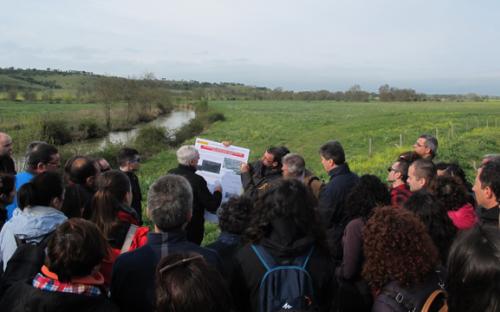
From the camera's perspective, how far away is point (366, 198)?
3945mm

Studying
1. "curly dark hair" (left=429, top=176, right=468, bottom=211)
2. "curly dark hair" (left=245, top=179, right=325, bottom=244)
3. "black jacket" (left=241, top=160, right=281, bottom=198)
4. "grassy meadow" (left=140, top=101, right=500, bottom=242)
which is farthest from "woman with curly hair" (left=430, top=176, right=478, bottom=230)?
"grassy meadow" (left=140, top=101, right=500, bottom=242)

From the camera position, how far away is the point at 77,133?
3384cm

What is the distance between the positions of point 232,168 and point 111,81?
135 feet

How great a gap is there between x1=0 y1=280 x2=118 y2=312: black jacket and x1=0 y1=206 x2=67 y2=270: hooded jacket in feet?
2.94

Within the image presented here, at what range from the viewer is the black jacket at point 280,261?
2781 millimetres

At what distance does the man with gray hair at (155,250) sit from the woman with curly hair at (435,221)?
6.12 feet

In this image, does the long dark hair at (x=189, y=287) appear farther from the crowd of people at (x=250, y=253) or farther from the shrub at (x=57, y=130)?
the shrub at (x=57, y=130)

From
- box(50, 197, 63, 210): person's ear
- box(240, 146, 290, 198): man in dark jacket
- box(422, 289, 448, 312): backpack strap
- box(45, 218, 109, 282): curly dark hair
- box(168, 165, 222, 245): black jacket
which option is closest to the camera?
box(45, 218, 109, 282): curly dark hair

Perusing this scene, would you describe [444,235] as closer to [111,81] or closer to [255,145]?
[255,145]

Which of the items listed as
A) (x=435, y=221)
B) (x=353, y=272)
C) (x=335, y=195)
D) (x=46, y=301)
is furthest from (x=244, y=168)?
(x=46, y=301)

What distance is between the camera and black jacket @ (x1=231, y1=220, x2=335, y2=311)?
2781mm

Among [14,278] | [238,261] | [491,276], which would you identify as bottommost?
[14,278]

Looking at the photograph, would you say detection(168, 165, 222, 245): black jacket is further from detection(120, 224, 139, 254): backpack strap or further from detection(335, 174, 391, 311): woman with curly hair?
detection(335, 174, 391, 311): woman with curly hair

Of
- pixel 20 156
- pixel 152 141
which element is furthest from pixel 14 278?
pixel 152 141
